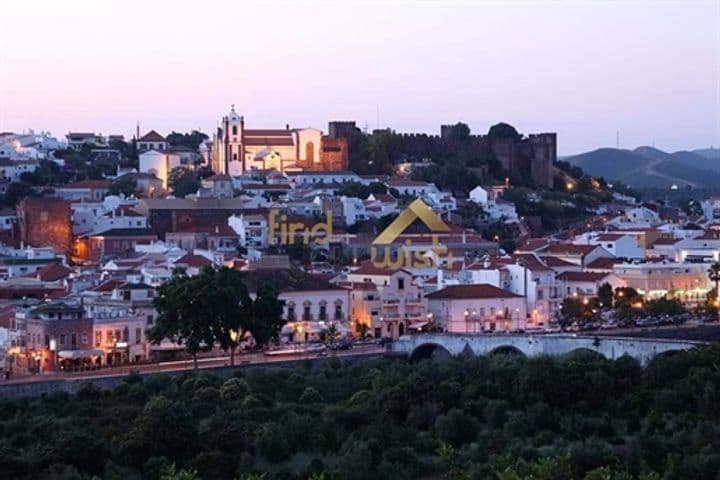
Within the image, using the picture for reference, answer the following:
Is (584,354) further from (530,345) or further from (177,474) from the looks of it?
(177,474)

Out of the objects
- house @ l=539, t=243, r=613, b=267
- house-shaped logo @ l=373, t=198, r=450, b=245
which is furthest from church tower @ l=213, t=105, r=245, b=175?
house @ l=539, t=243, r=613, b=267

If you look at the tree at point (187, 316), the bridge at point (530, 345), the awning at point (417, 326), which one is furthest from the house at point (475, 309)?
the tree at point (187, 316)

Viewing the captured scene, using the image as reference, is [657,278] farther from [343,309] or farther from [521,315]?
[343,309]

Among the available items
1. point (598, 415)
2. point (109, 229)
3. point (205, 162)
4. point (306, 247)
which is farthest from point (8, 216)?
point (598, 415)

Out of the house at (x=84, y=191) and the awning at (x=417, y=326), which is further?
the house at (x=84, y=191)

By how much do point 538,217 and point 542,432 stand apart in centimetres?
3447

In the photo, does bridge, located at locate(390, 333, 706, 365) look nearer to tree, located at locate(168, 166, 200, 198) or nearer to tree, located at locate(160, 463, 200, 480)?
tree, located at locate(160, 463, 200, 480)

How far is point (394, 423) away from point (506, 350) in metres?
7.55

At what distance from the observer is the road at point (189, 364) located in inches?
1149

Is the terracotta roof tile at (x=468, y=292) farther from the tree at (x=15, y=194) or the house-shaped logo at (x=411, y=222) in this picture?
the tree at (x=15, y=194)

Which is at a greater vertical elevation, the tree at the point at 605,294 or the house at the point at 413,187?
the house at the point at 413,187

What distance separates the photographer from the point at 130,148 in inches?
2672

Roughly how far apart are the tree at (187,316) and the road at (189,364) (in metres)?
0.46

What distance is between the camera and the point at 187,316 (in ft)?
102
